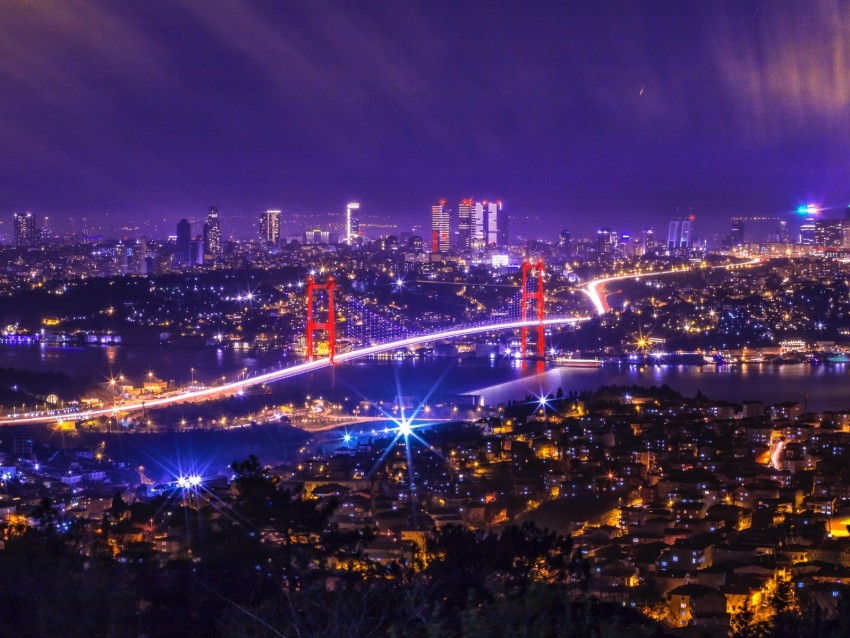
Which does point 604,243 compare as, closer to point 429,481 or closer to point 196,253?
point 196,253

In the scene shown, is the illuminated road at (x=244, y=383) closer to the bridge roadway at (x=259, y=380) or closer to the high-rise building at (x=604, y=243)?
the bridge roadway at (x=259, y=380)

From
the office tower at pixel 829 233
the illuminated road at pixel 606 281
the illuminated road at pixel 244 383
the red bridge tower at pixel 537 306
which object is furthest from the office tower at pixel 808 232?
the illuminated road at pixel 244 383

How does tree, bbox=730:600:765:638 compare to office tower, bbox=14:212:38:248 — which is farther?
office tower, bbox=14:212:38:248

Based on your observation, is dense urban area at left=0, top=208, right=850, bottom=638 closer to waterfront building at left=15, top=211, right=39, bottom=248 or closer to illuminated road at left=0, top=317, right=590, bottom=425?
illuminated road at left=0, top=317, right=590, bottom=425

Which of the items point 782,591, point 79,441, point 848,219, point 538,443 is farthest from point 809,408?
point 848,219

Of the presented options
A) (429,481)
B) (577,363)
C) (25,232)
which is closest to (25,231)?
(25,232)

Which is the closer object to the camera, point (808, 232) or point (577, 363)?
point (577, 363)

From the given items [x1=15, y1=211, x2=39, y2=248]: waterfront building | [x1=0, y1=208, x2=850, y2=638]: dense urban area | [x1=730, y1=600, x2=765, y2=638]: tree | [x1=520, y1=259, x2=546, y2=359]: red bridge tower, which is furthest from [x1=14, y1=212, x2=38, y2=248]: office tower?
[x1=730, y1=600, x2=765, y2=638]: tree
